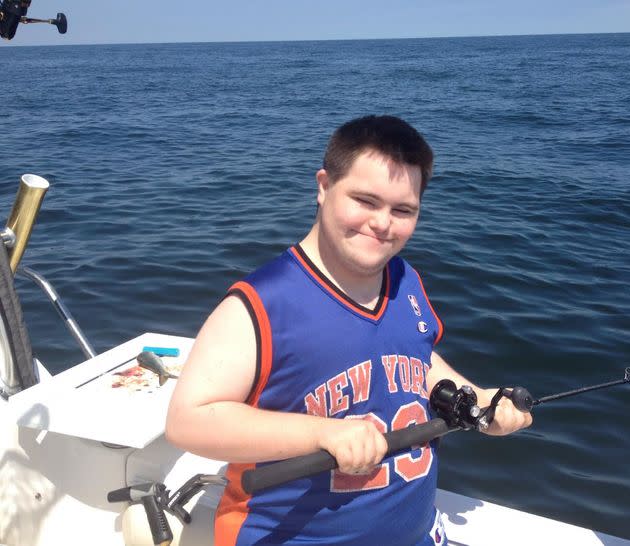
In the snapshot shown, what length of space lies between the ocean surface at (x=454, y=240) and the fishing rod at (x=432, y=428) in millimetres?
2469

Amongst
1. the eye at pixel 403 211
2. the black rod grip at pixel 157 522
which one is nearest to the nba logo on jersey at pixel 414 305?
the eye at pixel 403 211

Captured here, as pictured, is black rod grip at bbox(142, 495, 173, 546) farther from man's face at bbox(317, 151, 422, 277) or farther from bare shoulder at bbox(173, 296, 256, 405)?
man's face at bbox(317, 151, 422, 277)

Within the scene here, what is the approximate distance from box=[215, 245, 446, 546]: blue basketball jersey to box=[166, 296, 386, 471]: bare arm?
53 millimetres

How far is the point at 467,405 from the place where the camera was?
1957 mm

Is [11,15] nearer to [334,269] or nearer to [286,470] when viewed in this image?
[334,269]

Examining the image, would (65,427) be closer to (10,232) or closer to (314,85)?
(10,232)

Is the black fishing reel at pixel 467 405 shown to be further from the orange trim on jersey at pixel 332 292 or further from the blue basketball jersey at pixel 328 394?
the orange trim on jersey at pixel 332 292

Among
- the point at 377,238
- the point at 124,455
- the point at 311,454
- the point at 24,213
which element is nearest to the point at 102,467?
the point at 124,455

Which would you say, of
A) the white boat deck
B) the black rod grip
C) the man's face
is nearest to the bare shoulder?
the man's face

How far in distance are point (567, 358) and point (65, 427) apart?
4.32m

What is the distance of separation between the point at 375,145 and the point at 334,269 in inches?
12.9

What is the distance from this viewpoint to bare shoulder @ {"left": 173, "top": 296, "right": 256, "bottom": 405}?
1.59 meters

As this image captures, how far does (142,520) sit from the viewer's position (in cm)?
232

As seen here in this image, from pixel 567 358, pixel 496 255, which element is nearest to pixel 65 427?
pixel 567 358
